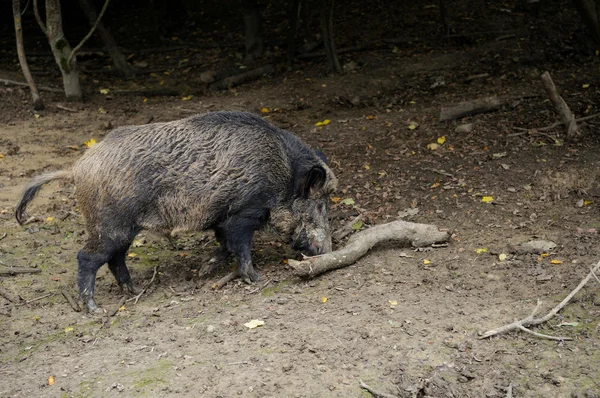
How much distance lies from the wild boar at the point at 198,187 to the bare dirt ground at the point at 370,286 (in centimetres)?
39

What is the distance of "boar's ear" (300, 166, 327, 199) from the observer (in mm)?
5840

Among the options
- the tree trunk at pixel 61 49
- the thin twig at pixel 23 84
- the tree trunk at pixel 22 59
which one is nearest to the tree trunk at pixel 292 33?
the tree trunk at pixel 61 49

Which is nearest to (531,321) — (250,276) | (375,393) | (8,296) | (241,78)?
(375,393)

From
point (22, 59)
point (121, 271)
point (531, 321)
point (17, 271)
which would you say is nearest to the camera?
point (531, 321)

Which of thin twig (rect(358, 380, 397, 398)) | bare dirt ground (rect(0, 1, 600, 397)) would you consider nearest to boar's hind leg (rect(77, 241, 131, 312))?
bare dirt ground (rect(0, 1, 600, 397))

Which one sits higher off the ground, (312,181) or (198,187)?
(198,187)

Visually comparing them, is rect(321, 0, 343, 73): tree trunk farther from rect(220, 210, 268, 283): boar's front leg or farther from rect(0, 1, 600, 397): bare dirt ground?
rect(220, 210, 268, 283): boar's front leg

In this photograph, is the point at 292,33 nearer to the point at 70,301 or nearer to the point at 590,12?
the point at 590,12

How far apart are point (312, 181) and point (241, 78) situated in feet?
→ 20.9

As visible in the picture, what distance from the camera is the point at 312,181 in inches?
233

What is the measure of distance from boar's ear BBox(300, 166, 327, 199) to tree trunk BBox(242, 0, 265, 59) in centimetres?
755

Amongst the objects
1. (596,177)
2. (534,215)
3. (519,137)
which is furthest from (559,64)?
(534,215)

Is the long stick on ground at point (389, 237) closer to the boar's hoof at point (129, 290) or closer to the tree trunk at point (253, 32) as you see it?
the boar's hoof at point (129, 290)

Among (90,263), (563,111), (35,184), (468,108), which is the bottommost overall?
(468,108)
